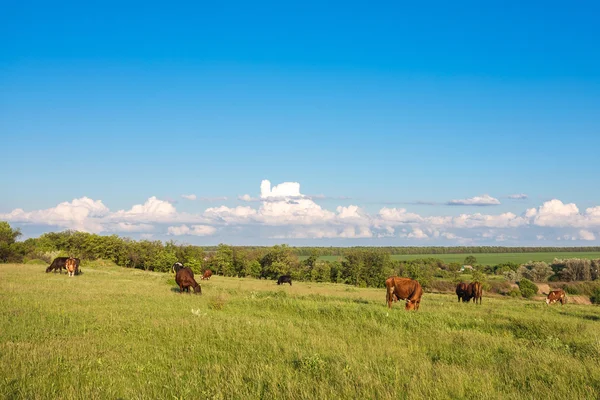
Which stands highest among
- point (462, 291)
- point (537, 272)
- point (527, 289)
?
point (462, 291)

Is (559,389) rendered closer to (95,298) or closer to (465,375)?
(465,375)

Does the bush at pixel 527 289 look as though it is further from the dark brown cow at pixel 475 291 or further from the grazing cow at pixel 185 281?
the grazing cow at pixel 185 281

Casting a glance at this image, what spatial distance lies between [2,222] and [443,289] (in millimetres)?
70166

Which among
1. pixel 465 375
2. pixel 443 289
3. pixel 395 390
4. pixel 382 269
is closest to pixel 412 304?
pixel 465 375

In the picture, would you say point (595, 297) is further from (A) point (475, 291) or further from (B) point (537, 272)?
(A) point (475, 291)

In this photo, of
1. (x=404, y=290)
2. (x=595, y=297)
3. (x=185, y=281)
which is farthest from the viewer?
(x=595, y=297)

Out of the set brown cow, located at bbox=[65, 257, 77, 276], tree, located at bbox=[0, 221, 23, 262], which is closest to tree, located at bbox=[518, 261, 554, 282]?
brown cow, located at bbox=[65, 257, 77, 276]

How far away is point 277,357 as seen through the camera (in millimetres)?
10031

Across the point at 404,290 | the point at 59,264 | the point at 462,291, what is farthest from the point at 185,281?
the point at 462,291

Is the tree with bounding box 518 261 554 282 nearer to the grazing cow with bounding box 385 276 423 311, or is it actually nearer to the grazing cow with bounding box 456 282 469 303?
the grazing cow with bounding box 456 282 469 303

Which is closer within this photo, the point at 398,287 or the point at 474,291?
the point at 398,287

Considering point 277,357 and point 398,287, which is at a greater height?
point 398,287

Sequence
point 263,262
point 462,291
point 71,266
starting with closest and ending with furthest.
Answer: point 462,291 → point 71,266 → point 263,262

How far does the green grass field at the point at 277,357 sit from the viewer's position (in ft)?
24.8
